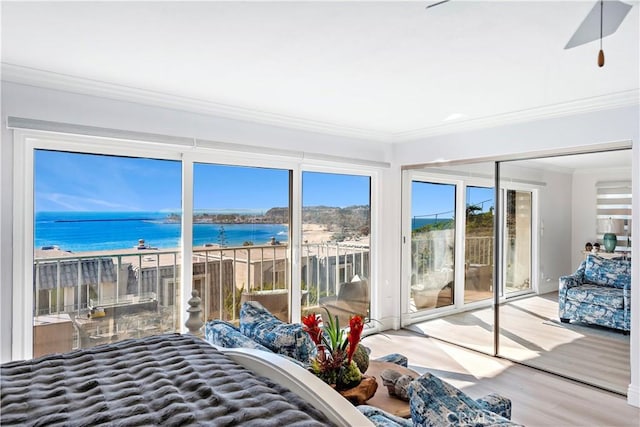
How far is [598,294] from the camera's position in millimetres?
3705

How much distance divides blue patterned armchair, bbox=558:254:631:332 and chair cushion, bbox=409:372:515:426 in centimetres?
288

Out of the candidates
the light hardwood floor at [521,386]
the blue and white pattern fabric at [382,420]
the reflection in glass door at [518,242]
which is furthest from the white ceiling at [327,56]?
the light hardwood floor at [521,386]

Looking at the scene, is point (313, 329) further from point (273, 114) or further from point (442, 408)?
point (273, 114)

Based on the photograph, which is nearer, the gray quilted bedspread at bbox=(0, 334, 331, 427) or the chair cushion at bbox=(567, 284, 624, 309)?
the gray quilted bedspread at bbox=(0, 334, 331, 427)

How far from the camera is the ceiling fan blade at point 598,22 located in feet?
6.04

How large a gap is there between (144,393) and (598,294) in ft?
12.7

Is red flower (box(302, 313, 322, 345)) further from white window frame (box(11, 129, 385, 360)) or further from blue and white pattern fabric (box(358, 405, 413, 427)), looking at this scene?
white window frame (box(11, 129, 385, 360))

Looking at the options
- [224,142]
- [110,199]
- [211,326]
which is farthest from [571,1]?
[110,199]

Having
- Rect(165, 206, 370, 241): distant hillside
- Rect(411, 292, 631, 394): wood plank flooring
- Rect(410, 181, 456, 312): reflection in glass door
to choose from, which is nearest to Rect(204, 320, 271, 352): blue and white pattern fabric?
Rect(165, 206, 370, 241): distant hillside

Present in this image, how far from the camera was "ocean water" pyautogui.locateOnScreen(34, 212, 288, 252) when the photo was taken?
310 centimetres

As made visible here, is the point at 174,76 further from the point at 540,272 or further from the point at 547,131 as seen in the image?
the point at 540,272

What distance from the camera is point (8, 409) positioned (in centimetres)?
130

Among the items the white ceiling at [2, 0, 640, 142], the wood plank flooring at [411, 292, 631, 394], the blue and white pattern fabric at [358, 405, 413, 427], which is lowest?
the wood plank flooring at [411, 292, 631, 394]

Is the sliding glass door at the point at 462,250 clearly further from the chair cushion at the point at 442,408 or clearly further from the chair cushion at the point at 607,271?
the chair cushion at the point at 442,408
